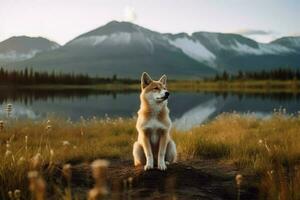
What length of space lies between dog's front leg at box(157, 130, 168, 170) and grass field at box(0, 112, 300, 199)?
1.49m

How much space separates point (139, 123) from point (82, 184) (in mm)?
1358

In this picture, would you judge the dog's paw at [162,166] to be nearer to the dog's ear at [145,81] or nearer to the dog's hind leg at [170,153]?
the dog's hind leg at [170,153]

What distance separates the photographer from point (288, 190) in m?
6.73

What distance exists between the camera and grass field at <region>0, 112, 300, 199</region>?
6.80 m

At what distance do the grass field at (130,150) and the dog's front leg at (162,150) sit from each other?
58.5 inches

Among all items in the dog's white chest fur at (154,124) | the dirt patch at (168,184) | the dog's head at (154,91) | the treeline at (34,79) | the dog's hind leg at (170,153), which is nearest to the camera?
the dirt patch at (168,184)

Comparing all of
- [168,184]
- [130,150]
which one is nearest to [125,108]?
[130,150]

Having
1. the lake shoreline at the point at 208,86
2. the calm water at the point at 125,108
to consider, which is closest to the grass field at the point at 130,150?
the calm water at the point at 125,108

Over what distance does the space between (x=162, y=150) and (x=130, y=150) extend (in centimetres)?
423

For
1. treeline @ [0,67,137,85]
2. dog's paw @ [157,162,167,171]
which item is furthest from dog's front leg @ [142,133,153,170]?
treeline @ [0,67,137,85]

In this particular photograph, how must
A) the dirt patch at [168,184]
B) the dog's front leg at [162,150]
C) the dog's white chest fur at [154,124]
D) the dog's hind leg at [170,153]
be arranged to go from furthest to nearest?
the dog's hind leg at [170,153] < the dog's front leg at [162,150] < the dog's white chest fur at [154,124] < the dirt patch at [168,184]

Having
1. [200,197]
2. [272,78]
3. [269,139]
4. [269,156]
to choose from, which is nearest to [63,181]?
[200,197]

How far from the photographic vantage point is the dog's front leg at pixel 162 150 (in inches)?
302

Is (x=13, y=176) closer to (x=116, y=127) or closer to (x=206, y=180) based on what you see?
(x=206, y=180)
